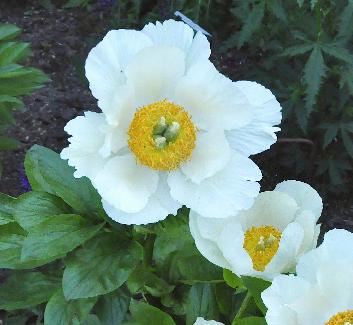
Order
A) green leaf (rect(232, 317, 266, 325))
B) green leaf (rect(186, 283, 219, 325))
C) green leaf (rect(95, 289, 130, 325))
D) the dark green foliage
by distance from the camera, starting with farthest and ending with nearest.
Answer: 1. the dark green foliage
2. green leaf (rect(95, 289, 130, 325))
3. green leaf (rect(186, 283, 219, 325))
4. green leaf (rect(232, 317, 266, 325))

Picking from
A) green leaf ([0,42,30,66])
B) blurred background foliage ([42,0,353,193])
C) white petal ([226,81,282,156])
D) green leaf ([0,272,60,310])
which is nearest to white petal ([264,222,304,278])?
white petal ([226,81,282,156])

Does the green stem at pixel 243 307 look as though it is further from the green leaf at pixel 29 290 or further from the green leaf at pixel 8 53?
the green leaf at pixel 8 53

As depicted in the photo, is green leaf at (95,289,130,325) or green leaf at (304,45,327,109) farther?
green leaf at (304,45,327,109)

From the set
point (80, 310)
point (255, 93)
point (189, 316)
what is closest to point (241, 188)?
point (255, 93)

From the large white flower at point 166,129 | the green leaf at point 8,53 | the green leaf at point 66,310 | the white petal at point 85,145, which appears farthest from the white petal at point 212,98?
the green leaf at point 8,53

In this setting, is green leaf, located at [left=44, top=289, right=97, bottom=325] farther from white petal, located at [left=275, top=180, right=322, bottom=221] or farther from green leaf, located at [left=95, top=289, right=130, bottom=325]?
white petal, located at [left=275, top=180, right=322, bottom=221]
